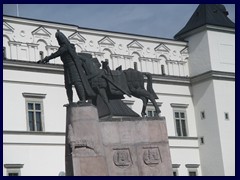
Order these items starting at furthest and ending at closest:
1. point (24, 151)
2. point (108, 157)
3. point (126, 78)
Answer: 1. point (24, 151)
2. point (126, 78)
3. point (108, 157)

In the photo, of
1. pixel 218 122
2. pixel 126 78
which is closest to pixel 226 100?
pixel 218 122

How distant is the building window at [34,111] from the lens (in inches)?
1277

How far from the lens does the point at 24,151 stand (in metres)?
31.9

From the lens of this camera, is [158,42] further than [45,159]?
Yes

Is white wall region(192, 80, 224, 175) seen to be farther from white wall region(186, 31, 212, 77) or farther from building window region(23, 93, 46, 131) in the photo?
building window region(23, 93, 46, 131)

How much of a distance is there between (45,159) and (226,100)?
11.5 m

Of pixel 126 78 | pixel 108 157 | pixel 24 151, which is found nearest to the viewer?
pixel 108 157

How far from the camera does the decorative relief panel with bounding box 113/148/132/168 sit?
15.4 meters

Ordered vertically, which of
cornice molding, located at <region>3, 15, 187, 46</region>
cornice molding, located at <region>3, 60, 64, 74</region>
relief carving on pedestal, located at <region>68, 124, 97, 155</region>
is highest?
cornice molding, located at <region>3, 15, 187, 46</region>

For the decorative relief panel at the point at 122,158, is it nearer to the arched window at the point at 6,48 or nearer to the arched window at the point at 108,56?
the arched window at the point at 6,48

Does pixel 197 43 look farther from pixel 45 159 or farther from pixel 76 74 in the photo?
pixel 76 74

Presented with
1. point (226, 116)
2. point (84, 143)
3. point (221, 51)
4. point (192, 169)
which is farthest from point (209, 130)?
point (84, 143)

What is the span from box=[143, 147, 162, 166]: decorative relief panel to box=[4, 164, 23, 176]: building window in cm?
1660

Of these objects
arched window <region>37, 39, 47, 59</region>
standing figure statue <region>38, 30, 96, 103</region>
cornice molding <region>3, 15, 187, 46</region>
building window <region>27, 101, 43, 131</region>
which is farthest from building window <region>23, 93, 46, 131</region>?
standing figure statue <region>38, 30, 96, 103</region>
